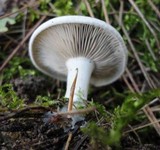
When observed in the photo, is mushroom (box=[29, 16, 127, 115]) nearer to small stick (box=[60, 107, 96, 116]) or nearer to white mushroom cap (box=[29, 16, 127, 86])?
white mushroom cap (box=[29, 16, 127, 86])

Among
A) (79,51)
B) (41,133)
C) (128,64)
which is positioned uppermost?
(79,51)

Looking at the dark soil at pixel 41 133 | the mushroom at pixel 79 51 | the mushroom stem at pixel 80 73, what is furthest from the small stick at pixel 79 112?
the mushroom stem at pixel 80 73

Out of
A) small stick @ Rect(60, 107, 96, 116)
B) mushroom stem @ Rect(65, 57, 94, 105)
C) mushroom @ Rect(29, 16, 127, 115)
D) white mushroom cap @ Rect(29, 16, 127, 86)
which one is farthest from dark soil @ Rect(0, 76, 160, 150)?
white mushroom cap @ Rect(29, 16, 127, 86)

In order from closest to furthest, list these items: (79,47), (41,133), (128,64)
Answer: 1. (41,133)
2. (79,47)
3. (128,64)

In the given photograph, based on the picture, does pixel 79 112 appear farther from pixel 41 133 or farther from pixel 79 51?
pixel 79 51

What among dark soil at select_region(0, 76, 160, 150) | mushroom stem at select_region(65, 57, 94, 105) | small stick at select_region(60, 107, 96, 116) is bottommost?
dark soil at select_region(0, 76, 160, 150)

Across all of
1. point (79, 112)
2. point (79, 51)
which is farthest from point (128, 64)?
point (79, 112)

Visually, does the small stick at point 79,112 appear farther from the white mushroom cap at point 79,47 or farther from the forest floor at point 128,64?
the white mushroom cap at point 79,47

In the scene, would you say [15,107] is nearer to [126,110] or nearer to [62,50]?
[126,110]

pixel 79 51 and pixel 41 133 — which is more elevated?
pixel 79 51

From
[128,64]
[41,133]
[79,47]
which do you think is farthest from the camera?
[128,64]
